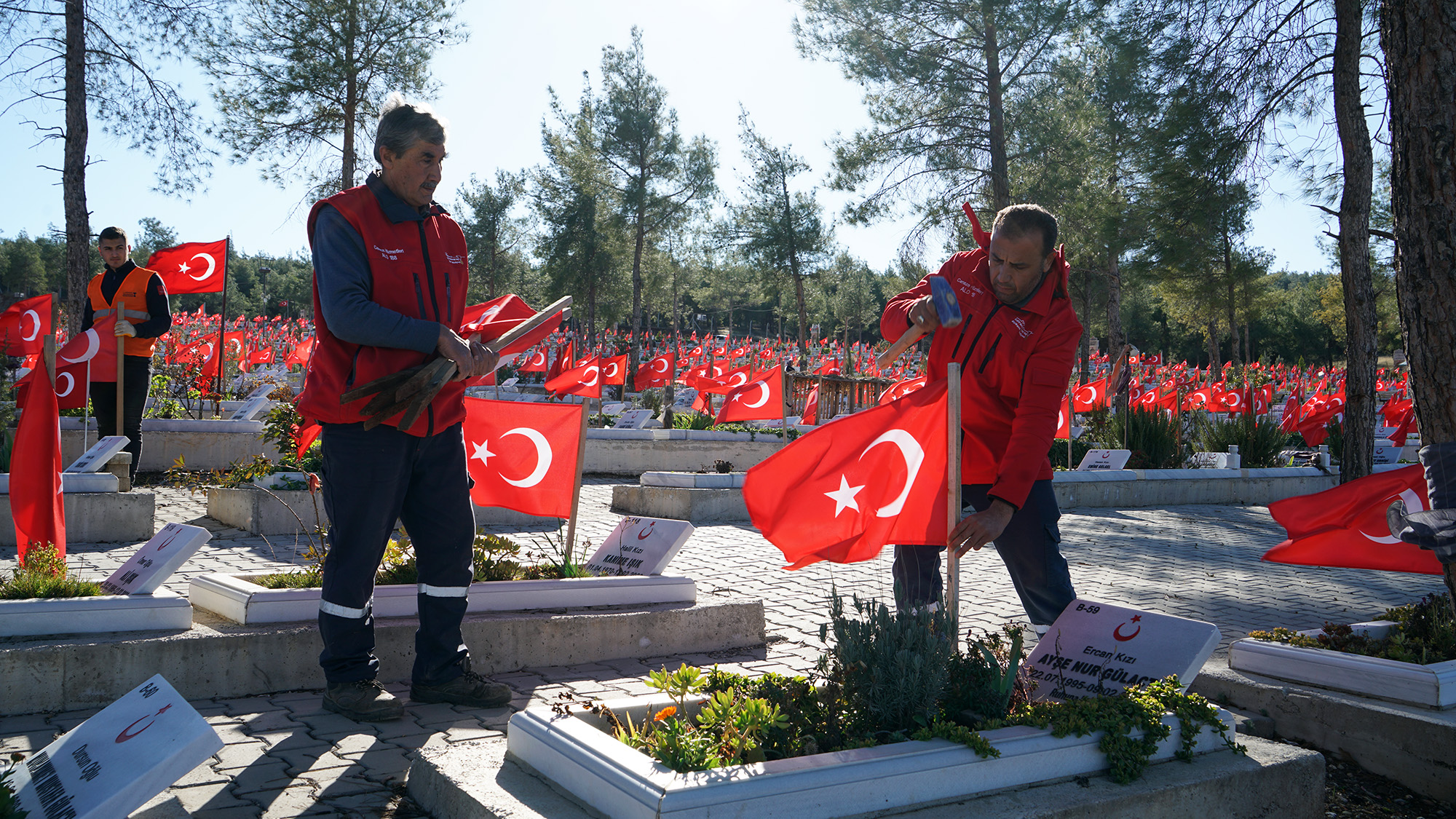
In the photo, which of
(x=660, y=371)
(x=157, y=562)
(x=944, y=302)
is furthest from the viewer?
(x=660, y=371)

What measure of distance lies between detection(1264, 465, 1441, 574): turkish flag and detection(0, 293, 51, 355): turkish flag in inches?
315

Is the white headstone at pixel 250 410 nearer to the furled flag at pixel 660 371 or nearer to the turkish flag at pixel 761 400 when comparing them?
the turkish flag at pixel 761 400

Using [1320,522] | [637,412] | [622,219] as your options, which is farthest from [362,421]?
[622,219]

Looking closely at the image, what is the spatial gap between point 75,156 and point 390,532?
12285 mm

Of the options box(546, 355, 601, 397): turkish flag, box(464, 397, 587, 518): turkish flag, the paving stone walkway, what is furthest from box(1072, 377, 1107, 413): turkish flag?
box(464, 397, 587, 518): turkish flag

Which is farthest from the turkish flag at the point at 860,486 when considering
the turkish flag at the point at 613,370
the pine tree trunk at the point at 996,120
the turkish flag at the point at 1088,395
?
the pine tree trunk at the point at 996,120

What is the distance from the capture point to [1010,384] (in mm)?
3557

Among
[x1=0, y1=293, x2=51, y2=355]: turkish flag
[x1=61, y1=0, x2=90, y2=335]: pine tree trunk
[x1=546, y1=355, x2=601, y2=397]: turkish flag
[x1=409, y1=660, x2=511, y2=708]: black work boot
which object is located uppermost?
[x1=61, y1=0, x2=90, y2=335]: pine tree trunk

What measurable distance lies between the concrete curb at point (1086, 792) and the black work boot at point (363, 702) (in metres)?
0.75

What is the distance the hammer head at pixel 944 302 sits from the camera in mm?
3119

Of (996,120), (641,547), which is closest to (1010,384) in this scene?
(641,547)

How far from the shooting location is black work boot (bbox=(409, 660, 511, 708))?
3895mm

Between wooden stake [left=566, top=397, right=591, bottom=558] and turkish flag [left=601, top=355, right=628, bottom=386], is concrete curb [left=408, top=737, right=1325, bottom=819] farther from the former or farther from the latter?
turkish flag [left=601, top=355, right=628, bottom=386]

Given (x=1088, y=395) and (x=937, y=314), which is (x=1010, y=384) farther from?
(x=1088, y=395)
